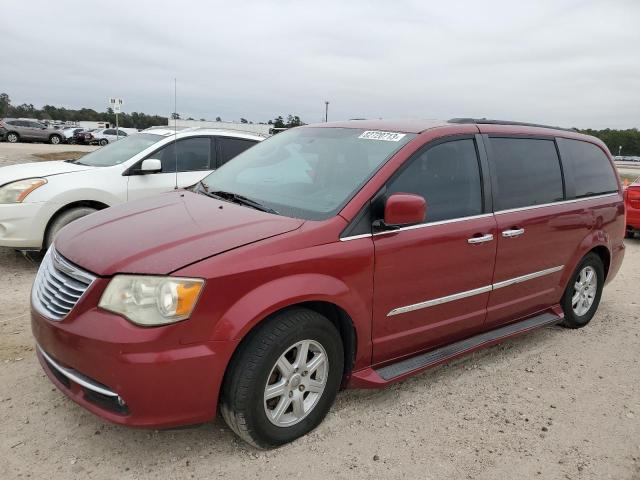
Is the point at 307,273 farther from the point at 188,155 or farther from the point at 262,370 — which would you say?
the point at 188,155

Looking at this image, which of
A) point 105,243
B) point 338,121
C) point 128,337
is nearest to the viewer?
point 128,337

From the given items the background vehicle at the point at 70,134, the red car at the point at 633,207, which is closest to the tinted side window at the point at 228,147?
the red car at the point at 633,207

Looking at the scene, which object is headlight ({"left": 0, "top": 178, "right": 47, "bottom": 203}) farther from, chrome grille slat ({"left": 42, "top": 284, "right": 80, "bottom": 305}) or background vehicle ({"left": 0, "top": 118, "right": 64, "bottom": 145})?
background vehicle ({"left": 0, "top": 118, "right": 64, "bottom": 145})

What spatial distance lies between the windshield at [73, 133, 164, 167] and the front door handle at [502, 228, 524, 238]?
4.55m

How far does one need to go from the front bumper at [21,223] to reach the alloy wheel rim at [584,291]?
5.29 m

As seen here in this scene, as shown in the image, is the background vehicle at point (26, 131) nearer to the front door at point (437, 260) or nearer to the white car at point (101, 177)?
the white car at point (101, 177)

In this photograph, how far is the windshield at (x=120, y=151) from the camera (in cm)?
625

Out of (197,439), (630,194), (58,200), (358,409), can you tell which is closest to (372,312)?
(358,409)

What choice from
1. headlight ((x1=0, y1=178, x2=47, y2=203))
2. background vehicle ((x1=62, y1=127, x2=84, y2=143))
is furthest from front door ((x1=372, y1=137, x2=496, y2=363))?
background vehicle ((x1=62, y1=127, x2=84, y2=143))

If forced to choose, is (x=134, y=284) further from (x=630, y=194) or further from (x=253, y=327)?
(x=630, y=194)

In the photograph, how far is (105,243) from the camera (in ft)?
8.66

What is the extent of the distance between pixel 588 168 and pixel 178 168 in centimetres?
456

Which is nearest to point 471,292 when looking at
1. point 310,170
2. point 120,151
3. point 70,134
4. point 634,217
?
point 310,170

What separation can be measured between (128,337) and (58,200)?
3893 millimetres
